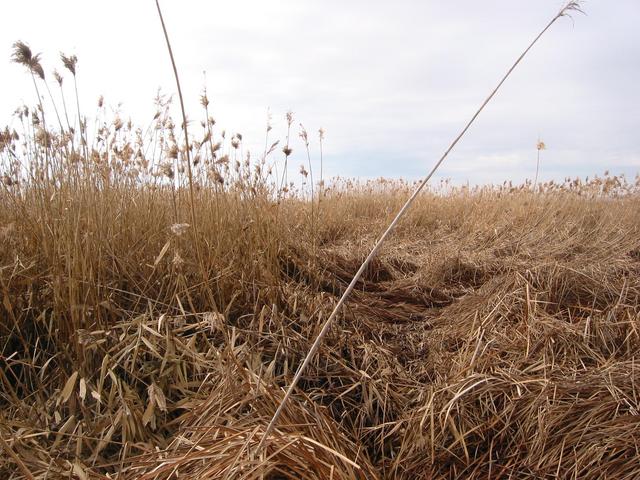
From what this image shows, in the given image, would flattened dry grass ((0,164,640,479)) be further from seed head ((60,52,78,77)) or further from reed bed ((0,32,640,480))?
seed head ((60,52,78,77))

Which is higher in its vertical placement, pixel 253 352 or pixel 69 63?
pixel 69 63

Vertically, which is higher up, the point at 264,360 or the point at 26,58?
the point at 26,58

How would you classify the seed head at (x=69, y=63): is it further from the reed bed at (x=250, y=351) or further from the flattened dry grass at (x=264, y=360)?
the flattened dry grass at (x=264, y=360)

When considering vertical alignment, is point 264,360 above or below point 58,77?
below

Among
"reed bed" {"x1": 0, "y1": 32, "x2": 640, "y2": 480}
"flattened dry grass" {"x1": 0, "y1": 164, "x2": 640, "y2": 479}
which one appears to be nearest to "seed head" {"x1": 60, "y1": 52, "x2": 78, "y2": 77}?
"reed bed" {"x1": 0, "y1": 32, "x2": 640, "y2": 480}

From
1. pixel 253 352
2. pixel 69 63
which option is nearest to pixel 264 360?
pixel 253 352

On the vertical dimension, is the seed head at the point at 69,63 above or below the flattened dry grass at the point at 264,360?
above

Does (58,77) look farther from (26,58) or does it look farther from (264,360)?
(264,360)

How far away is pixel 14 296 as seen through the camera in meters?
1.71

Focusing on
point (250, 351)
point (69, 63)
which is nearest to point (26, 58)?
point (69, 63)

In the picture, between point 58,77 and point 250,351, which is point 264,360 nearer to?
point 250,351

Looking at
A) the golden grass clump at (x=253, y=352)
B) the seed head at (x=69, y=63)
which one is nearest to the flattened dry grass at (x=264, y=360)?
the golden grass clump at (x=253, y=352)

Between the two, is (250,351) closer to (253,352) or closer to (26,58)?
(253,352)

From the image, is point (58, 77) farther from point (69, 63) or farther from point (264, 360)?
point (264, 360)
